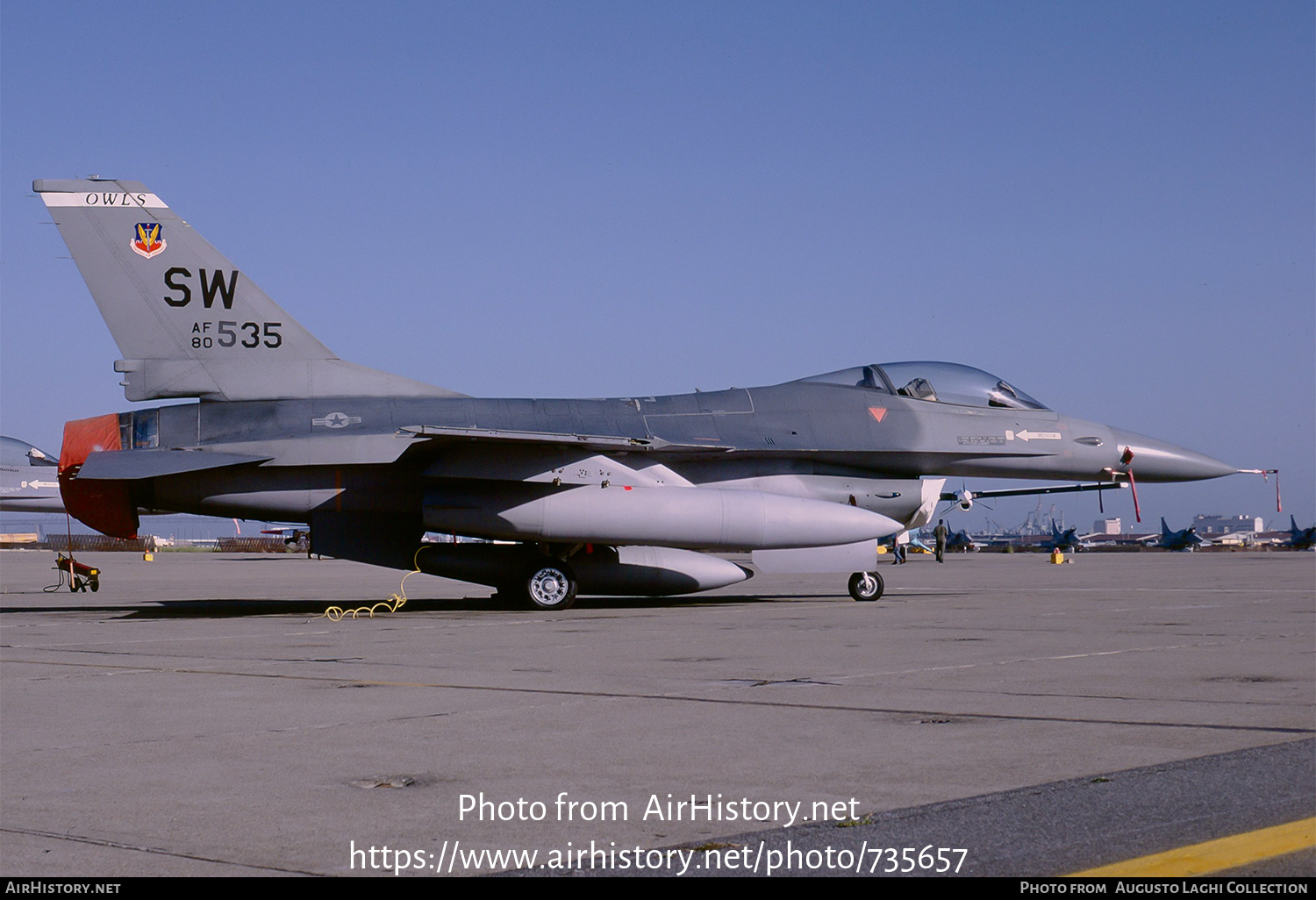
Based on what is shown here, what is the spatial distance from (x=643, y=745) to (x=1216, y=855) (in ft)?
8.18

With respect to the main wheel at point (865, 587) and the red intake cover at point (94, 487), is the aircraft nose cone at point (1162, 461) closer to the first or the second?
the main wheel at point (865, 587)

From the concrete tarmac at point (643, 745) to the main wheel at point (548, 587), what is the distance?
379 centimetres

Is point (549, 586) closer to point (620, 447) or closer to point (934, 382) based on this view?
point (620, 447)

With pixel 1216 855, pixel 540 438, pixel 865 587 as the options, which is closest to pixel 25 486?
pixel 540 438

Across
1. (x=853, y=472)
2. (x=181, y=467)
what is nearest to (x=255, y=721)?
(x=181, y=467)

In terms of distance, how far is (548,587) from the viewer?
15102 mm

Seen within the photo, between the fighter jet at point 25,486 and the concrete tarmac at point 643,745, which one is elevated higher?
the fighter jet at point 25,486

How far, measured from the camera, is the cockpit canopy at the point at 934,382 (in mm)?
16422

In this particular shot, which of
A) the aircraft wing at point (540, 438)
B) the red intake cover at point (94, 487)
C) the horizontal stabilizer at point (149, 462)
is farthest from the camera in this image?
the red intake cover at point (94, 487)

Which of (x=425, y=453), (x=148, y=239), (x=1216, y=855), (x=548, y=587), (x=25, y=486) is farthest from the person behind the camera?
(x=25, y=486)

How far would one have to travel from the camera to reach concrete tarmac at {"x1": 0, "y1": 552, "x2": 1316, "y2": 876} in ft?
11.5

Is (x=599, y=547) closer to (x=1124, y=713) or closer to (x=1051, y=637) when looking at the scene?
(x=1051, y=637)

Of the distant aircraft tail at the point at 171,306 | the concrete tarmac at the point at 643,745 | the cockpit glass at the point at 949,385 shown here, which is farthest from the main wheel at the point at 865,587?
the distant aircraft tail at the point at 171,306
